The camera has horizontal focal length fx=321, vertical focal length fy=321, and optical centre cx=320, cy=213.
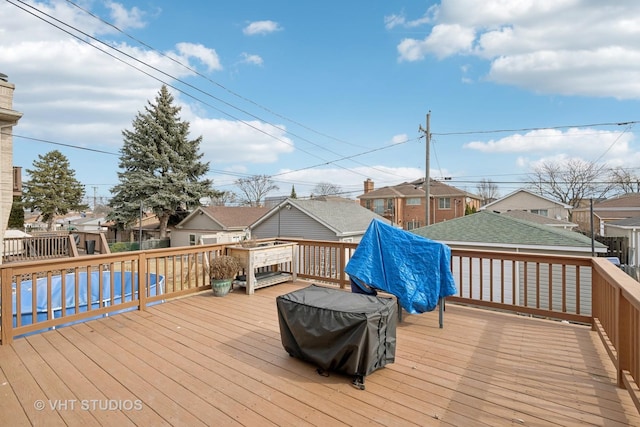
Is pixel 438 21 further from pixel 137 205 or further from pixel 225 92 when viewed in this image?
pixel 137 205

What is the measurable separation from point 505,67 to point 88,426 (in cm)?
1390

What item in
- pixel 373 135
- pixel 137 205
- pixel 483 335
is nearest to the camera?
pixel 483 335

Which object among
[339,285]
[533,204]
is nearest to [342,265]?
[339,285]

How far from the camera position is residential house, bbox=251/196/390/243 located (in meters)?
15.4

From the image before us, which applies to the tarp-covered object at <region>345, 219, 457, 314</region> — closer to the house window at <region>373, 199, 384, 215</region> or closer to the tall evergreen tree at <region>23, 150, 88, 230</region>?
the house window at <region>373, 199, 384, 215</region>

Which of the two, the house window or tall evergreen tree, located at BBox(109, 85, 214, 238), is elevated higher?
tall evergreen tree, located at BBox(109, 85, 214, 238)

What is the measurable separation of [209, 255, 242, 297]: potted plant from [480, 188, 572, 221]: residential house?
75.8 feet

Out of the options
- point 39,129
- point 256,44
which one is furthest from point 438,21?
point 39,129

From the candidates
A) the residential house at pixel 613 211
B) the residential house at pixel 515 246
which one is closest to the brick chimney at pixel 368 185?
the residential house at pixel 613 211

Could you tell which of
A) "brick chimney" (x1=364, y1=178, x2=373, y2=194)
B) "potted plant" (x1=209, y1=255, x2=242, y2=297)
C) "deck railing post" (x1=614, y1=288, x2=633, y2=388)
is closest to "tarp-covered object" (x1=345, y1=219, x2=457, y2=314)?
"deck railing post" (x1=614, y1=288, x2=633, y2=388)

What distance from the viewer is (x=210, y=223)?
21.3 meters

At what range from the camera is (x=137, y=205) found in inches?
833

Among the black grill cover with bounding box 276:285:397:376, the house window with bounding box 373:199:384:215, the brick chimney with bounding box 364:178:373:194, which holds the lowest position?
the black grill cover with bounding box 276:285:397:376

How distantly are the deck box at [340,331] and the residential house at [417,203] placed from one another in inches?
999
